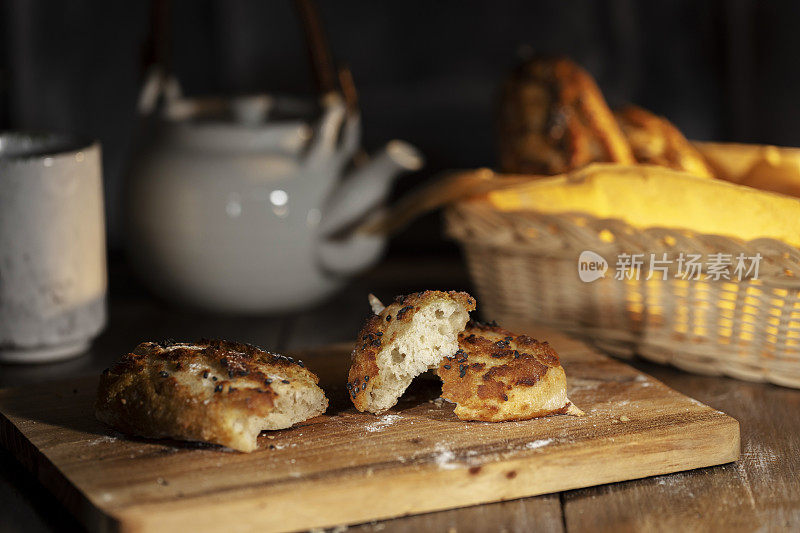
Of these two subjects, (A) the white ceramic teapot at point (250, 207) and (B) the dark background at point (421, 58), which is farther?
(B) the dark background at point (421, 58)

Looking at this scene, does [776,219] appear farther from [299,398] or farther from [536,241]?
[299,398]

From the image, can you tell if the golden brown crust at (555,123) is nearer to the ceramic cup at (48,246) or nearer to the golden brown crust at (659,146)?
the golden brown crust at (659,146)

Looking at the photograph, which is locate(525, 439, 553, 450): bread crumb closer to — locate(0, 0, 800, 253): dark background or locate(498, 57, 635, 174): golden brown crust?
locate(498, 57, 635, 174): golden brown crust

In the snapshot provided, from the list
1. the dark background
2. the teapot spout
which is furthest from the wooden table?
the dark background

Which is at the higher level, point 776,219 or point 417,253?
point 776,219

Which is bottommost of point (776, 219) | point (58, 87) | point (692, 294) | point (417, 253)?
point (417, 253)

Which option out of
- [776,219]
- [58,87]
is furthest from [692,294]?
[58,87]

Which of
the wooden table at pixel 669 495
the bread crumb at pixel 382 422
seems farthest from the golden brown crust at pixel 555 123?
the bread crumb at pixel 382 422
